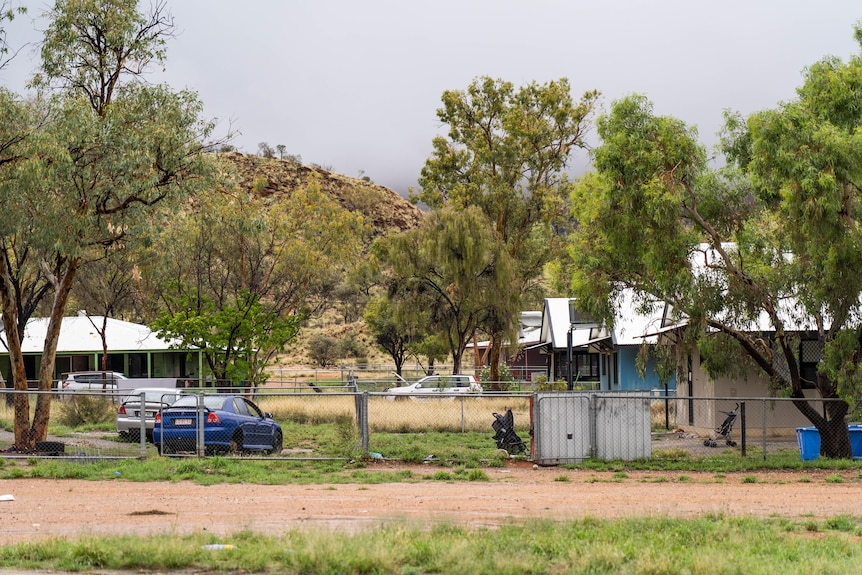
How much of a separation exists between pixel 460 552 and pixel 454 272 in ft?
119

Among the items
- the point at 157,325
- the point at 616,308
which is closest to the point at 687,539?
the point at 616,308

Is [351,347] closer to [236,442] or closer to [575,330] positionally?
[575,330]

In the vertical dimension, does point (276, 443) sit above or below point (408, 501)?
above

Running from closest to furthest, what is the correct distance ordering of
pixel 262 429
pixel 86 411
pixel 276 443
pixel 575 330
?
pixel 262 429 → pixel 276 443 → pixel 86 411 → pixel 575 330

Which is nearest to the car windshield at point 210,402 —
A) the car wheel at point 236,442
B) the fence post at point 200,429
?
the car wheel at point 236,442

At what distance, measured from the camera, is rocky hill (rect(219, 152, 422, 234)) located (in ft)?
382

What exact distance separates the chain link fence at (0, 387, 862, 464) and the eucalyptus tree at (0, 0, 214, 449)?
7.61ft

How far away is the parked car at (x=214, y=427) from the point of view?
19.2 metres

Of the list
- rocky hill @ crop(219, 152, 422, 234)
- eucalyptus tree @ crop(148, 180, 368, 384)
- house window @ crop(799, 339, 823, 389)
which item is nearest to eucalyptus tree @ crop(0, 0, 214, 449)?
eucalyptus tree @ crop(148, 180, 368, 384)

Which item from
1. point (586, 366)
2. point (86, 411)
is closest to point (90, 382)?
point (86, 411)

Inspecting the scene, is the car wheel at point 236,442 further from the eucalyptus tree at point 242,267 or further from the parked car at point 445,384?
the parked car at point 445,384

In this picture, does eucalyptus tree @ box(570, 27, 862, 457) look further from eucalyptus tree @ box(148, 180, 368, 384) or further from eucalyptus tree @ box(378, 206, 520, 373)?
eucalyptus tree @ box(378, 206, 520, 373)

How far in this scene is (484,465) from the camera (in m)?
18.9

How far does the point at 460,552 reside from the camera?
364 inches
